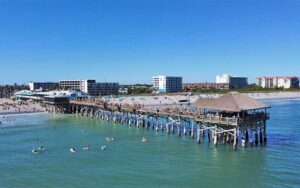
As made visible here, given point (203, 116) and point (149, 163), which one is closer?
point (149, 163)

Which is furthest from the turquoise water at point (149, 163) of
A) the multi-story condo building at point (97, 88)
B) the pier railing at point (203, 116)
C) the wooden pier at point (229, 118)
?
the multi-story condo building at point (97, 88)

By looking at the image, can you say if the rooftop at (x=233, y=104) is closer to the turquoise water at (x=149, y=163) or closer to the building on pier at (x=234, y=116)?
the building on pier at (x=234, y=116)

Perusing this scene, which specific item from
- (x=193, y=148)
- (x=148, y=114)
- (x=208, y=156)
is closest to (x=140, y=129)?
(x=148, y=114)

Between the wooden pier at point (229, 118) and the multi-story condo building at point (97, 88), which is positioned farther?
the multi-story condo building at point (97, 88)

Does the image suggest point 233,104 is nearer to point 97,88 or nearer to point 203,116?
point 203,116

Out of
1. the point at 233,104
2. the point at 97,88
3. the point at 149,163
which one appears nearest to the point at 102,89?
the point at 97,88

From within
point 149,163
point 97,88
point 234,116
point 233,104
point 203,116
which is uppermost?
point 97,88

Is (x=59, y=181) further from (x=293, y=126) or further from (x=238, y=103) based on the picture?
(x=293, y=126)

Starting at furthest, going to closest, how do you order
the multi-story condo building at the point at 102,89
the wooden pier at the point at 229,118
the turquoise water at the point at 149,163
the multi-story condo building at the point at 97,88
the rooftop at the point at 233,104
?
the multi-story condo building at the point at 102,89, the multi-story condo building at the point at 97,88, the wooden pier at the point at 229,118, the rooftop at the point at 233,104, the turquoise water at the point at 149,163

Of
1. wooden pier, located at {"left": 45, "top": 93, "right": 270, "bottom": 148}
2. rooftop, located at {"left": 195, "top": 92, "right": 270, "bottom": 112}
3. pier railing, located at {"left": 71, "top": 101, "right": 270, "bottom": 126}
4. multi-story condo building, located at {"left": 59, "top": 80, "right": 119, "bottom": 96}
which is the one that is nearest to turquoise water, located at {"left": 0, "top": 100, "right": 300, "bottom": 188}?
wooden pier, located at {"left": 45, "top": 93, "right": 270, "bottom": 148}

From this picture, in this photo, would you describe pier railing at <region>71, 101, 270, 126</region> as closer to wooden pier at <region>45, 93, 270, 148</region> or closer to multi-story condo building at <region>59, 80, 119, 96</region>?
wooden pier at <region>45, 93, 270, 148</region>
